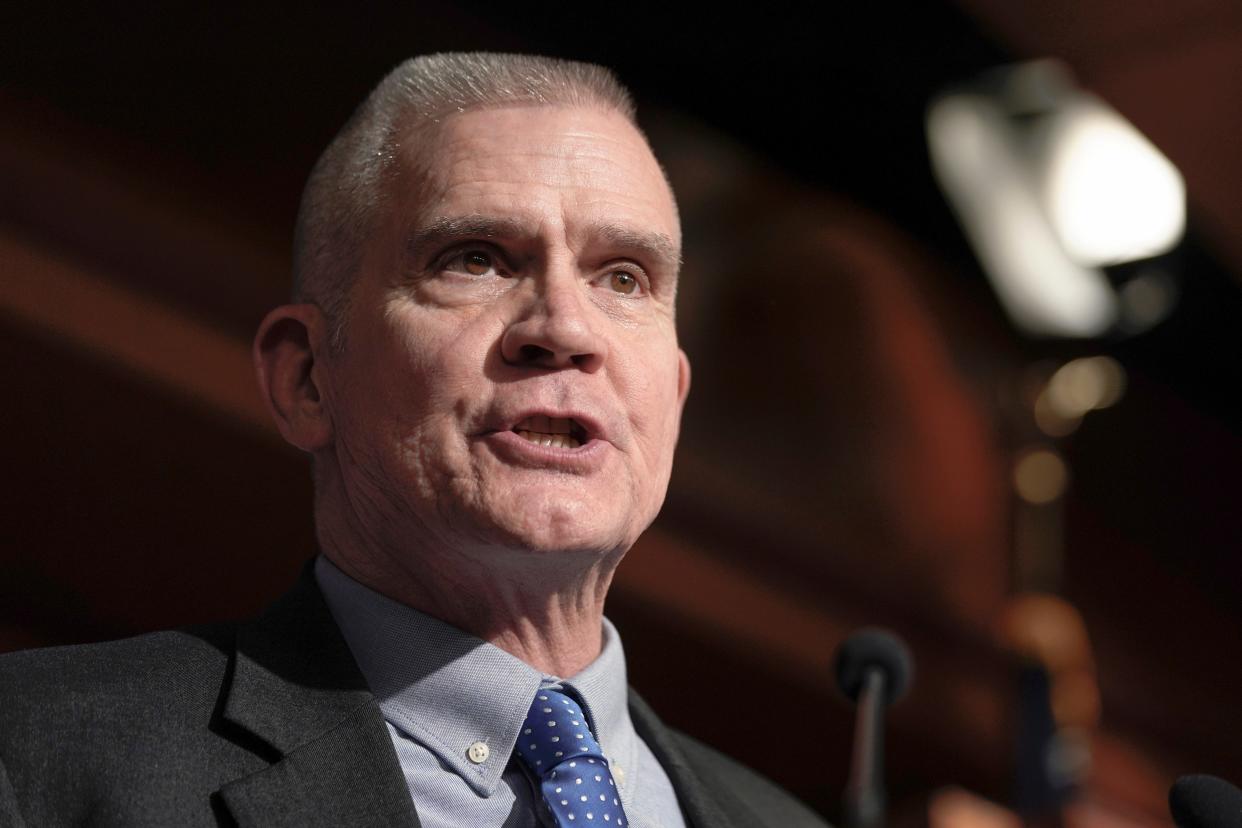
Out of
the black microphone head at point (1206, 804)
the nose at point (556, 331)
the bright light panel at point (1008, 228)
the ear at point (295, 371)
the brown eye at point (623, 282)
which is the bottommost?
the ear at point (295, 371)

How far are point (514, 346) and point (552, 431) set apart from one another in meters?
0.10

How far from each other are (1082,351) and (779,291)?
1.15 metres

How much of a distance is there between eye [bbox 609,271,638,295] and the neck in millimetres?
321

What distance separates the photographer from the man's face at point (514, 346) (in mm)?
1624

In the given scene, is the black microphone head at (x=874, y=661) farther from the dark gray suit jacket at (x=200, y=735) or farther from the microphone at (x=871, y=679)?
the dark gray suit jacket at (x=200, y=735)

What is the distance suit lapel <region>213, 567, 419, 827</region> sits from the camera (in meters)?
1.45

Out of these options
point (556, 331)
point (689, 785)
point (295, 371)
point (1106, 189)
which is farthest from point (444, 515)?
point (1106, 189)

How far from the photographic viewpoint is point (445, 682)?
1.67 m

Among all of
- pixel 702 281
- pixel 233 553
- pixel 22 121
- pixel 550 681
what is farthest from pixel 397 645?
pixel 702 281

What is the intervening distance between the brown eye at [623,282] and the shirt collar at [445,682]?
45cm

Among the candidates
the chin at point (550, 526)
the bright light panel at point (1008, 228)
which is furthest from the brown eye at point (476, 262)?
the bright light panel at point (1008, 228)

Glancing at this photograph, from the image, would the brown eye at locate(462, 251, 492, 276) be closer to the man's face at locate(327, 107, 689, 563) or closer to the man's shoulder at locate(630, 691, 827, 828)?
the man's face at locate(327, 107, 689, 563)

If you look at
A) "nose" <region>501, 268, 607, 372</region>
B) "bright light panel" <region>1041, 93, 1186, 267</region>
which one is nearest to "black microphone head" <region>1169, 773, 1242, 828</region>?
"nose" <region>501, 268, 607, 372</region>

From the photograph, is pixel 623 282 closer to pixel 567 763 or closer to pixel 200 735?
pixel 567 763
